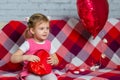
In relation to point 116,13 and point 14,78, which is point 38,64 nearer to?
point 14,78

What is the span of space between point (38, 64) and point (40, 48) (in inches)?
5.9

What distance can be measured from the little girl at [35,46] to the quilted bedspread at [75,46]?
301 mm

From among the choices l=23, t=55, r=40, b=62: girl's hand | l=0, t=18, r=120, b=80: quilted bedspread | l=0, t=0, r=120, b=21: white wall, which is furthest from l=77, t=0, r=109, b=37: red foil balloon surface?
l=23, t=55, r=40, b=62: girl's hand

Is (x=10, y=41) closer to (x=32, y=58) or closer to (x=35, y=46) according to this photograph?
(x=35, y=46)

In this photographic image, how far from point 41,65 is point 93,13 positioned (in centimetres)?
63

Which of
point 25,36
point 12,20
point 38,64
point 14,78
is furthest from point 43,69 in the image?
point 12,20

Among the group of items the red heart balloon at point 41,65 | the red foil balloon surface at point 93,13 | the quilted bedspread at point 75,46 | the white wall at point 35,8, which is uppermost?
the white wall at point 35,8

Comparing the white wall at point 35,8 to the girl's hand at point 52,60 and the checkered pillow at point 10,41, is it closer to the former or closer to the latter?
the checkered pillow at point 10,41

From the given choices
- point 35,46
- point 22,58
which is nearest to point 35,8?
point 35,46

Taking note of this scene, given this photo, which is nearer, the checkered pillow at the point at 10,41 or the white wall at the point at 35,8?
the checkered pillow at the point at 10,41

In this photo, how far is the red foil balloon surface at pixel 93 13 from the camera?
251 centimetres

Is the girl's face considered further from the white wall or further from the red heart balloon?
the white wall

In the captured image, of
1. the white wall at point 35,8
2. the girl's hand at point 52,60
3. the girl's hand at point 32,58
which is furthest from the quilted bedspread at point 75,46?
the girl's hand at point 32,58

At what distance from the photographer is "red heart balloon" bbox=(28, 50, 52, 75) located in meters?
2.12
